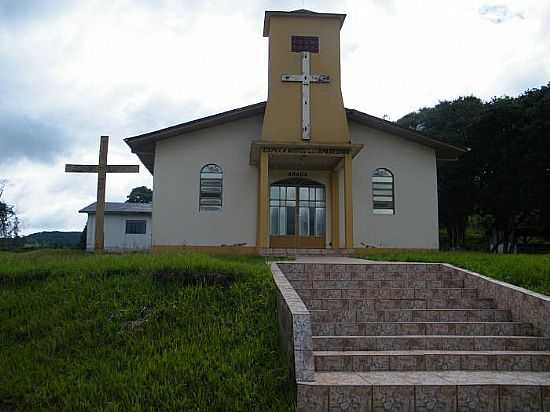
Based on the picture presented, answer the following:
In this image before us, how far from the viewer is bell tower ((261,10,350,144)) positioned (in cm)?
1544

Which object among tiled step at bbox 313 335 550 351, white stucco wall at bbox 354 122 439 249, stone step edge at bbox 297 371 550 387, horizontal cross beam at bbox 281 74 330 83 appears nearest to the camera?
stone step edge at bbox 297 371 550 387

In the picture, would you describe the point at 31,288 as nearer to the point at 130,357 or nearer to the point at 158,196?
the point at 130,357

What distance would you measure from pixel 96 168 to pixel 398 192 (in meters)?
8.75

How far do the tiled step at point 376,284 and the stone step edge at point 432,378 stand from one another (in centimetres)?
281

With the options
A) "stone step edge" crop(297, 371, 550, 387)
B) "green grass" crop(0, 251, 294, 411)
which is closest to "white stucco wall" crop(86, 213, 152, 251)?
"green grass" crop(0, 251, 294, 411)

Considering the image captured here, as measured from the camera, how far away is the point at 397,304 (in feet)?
24.1

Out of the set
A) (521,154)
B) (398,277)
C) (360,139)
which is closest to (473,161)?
(521,154)

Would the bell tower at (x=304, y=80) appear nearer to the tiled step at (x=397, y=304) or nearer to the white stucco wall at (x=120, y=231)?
the tiled step at (x=397, y=304)

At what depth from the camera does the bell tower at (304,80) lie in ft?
50.6

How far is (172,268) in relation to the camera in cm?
811

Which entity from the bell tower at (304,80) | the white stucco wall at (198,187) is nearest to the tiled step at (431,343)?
the bell tower at (304,80)

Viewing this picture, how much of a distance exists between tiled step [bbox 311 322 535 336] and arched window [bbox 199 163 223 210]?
9983 millimetres

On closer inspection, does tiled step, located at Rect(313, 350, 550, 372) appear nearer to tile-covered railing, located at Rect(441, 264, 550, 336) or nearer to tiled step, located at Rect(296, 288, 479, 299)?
tile-covered railing, located at Rect(441, 264, 550, 336)

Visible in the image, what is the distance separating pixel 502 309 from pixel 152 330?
4475mm
